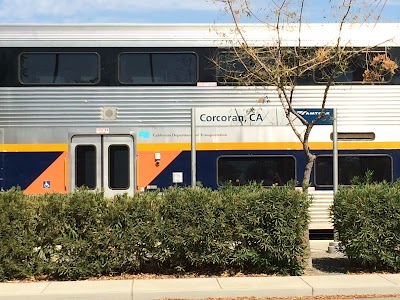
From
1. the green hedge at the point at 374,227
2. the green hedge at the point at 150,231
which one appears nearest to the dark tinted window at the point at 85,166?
the green hedge at the point at 150,231

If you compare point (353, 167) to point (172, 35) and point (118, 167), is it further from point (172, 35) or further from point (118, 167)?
point (118, 167)

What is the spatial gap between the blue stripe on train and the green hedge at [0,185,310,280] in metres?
2.99

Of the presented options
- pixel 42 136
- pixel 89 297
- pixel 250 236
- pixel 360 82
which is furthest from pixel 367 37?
pixel 89 297

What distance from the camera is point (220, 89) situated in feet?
39.7

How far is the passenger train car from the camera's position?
1189cm

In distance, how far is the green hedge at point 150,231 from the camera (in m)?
8.72

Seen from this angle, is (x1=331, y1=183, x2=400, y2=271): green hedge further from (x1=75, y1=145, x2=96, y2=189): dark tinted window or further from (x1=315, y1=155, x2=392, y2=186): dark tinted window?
(x1=75, y1=145, x2=96, y2=189): dark tinted window

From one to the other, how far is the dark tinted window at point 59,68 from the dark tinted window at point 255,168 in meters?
3.49

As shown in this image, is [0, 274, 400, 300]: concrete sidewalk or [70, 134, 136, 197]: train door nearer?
[0, 274, 400, 300]: concrete sidewalk

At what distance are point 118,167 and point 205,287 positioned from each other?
15.5ft

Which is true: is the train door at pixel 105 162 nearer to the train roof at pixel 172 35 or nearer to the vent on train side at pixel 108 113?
the vent on train side at pixel 108 113

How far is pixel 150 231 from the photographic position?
8805 millimetres

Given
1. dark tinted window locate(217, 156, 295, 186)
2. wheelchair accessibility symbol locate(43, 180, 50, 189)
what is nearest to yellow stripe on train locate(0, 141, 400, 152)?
dark tinted window locate(217, 156, 295, 186)

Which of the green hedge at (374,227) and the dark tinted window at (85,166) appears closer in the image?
the green hedge at (374,227)
